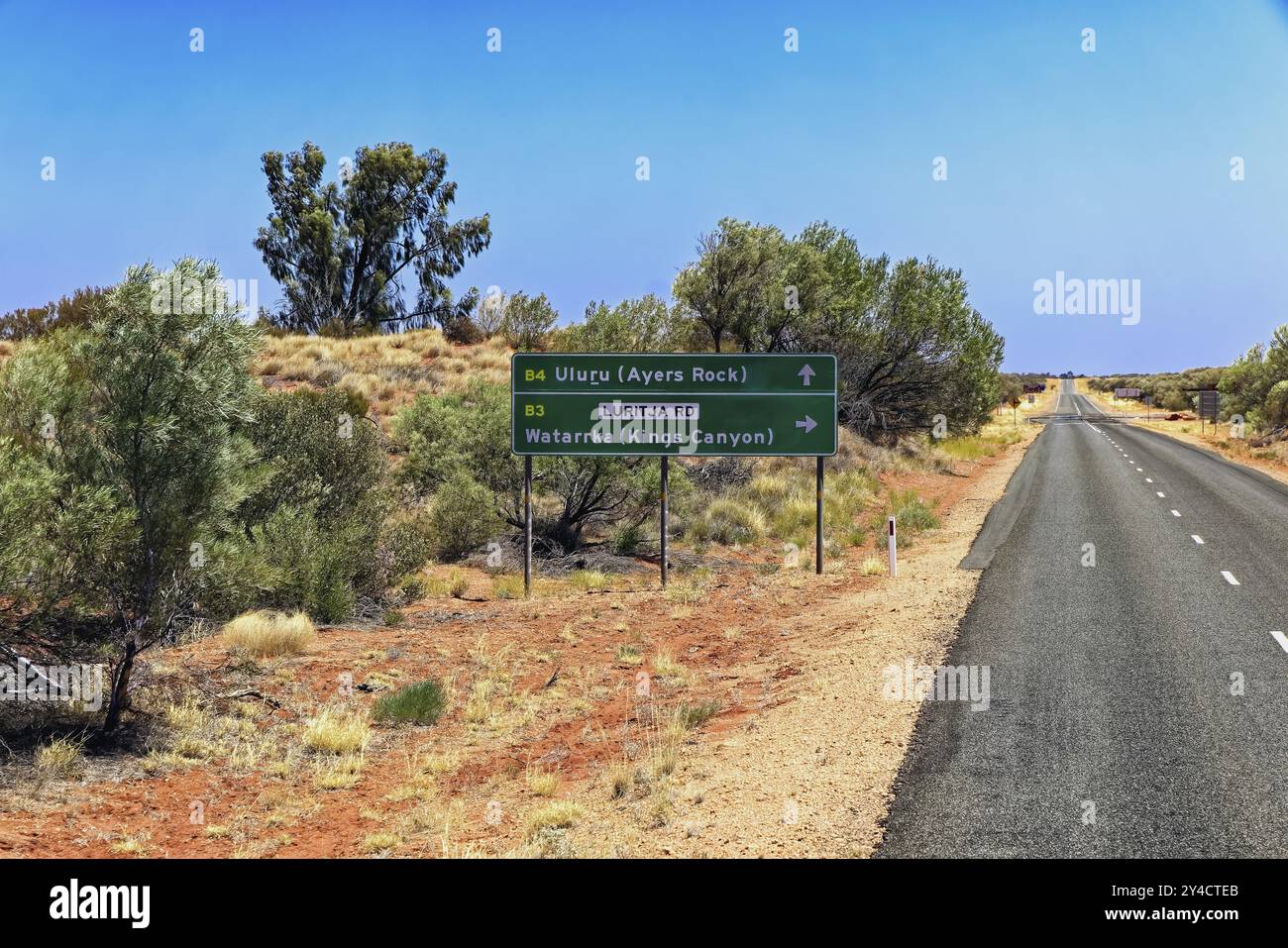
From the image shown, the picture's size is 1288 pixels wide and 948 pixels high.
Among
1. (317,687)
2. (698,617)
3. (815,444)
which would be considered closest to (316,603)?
(317,687)

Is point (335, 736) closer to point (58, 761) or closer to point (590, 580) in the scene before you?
point (58, 761)

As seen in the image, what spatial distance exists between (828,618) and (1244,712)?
694 cm

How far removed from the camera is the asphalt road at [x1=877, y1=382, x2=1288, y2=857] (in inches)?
261

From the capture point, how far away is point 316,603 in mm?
14703

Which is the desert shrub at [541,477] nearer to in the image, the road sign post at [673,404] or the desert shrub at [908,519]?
the road sign post at [673,404]

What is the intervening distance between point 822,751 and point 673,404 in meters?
10.4

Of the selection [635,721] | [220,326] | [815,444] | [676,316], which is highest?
[676,316]

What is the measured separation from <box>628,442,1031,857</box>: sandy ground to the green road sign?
13.3 ft

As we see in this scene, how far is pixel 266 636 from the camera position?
12562 mm

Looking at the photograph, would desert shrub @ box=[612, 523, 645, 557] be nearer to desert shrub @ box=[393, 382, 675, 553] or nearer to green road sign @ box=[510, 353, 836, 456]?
desert shrub @ box=[393, 382, 675, 553]

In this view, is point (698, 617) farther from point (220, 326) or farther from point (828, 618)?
point (220, 326)

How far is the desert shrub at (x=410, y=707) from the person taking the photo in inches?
430

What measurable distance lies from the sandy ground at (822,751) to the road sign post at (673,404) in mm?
4049

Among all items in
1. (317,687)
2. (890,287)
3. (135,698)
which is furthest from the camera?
(890,287)
